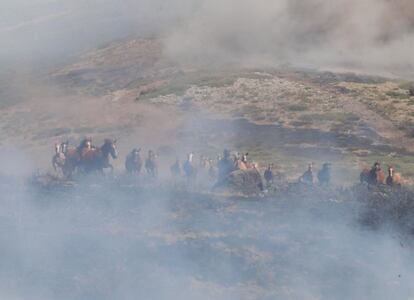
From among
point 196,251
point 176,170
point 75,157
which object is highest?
point 75,157

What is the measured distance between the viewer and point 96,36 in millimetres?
80875

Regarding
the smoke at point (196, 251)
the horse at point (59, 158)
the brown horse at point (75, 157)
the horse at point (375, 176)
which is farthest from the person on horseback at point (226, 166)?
the horse at point (59, 158)

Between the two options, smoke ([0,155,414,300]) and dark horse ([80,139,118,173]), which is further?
dark horse ([80,139,118,173])

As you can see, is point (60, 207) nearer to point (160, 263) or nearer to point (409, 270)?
point (160, 263)

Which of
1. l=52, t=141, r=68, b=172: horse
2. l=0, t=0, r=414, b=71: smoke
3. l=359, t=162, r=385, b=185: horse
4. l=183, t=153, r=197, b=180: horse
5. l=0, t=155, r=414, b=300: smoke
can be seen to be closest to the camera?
l=0, t=155, r=414, b=300: smoke

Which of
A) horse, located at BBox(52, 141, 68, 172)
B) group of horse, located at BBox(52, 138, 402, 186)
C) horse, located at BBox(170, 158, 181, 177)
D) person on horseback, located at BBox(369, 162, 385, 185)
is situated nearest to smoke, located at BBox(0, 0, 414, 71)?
horse, located at BBox(170, 158, 181, 177)

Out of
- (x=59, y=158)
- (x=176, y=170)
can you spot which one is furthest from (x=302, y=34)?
(x=59, y=158)

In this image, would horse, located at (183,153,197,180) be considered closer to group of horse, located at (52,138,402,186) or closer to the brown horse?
group of horse, located at (52,138,402,186)

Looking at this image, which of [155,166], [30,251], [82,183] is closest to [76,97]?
[155,166]

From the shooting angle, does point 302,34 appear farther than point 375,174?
Yes

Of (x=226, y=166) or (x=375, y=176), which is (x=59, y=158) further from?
(x=375, y=176)

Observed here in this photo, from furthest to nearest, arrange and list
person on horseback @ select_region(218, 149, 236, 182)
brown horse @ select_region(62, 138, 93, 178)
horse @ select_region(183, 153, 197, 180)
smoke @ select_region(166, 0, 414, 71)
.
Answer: smoke @ select_region(166, 0, 414, 71) < horse @ select_region(183, 153, 197, 180) < brown horse @ select_region(62, 138, 93, 178) < person on horseback @ select_region(218, 149, 236, 182)

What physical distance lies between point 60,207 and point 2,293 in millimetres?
2613

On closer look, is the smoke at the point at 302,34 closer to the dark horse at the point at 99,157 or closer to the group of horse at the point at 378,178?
the group of horse at the point at 378,178
